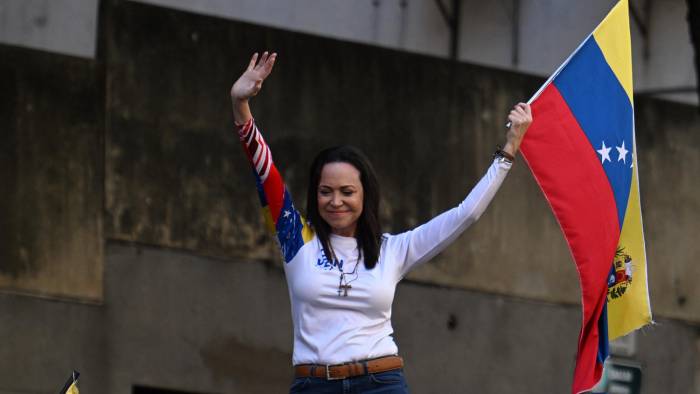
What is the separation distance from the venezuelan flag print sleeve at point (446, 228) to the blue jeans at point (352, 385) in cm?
47

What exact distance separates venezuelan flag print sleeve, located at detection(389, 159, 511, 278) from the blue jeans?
1.56 ft

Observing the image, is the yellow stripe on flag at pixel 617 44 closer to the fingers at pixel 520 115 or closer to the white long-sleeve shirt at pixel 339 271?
the fingers at pixel 520 115

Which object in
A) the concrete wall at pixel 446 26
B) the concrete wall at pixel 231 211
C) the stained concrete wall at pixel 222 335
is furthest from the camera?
the concrete wall at pixel 446 26

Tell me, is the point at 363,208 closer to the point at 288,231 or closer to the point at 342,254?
the point at 342,254

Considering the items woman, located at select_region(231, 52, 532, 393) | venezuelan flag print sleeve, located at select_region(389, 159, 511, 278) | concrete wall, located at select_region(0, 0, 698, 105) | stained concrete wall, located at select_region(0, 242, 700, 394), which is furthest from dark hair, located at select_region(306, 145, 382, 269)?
concrete wall, located at select_region(0, 0, 698, 105)

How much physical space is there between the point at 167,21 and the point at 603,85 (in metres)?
4.77

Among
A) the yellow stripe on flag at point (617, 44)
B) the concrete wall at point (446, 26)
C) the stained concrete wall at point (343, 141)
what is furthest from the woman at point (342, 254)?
the concrete wall at point (446, 26)

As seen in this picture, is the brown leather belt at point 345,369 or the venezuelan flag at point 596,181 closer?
the brown leather belt at point 345,369

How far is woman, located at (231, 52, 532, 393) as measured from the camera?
6.82 metres

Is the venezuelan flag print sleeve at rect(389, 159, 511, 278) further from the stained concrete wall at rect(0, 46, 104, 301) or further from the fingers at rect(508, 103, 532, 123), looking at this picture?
the stained concrete wall at rect(0, 46, 104, 301)

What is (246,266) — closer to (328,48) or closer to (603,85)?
(328,48)

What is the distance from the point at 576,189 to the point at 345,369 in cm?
191

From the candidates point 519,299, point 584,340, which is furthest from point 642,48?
point 584,340

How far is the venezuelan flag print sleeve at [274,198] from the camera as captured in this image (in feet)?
23.0
